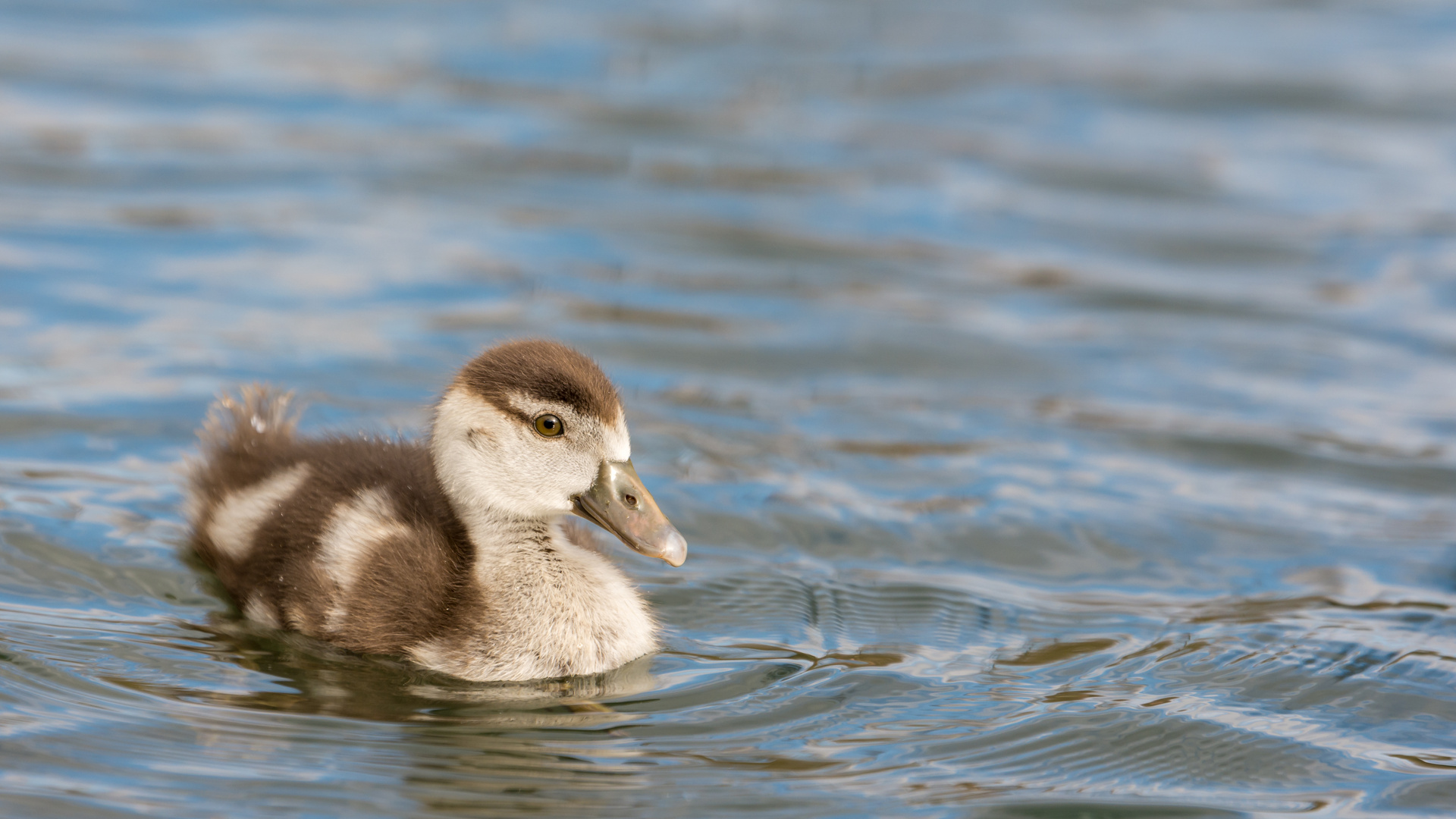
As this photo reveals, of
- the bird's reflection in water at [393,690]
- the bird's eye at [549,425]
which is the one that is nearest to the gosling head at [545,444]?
the bird's eye at [549,425]

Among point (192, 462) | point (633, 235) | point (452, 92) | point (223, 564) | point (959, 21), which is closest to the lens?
point (223, 564)

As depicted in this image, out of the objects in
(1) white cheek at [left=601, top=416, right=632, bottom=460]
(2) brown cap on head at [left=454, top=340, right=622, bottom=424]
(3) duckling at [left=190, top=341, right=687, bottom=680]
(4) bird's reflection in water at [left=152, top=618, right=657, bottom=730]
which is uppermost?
(2) brown cap on head at [left=454, top=340, right=622, bottom=424]

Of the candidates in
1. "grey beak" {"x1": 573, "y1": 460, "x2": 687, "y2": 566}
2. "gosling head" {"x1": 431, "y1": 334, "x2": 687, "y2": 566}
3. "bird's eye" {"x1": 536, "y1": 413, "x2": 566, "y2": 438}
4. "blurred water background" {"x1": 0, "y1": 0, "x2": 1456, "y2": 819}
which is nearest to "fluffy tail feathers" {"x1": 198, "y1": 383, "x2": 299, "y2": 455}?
"blurred water background" {"x1": 0, "y1": 0, "x2": 1456, "y2": 819}

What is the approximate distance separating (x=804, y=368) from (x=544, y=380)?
331 cm

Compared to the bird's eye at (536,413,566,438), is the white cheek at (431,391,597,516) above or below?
below

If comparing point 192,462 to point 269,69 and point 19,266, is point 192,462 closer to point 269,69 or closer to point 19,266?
point 19,266

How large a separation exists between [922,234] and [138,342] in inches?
178

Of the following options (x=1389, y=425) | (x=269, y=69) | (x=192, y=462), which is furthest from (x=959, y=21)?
(x=192, y=462)

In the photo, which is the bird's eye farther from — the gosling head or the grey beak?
the grey beak

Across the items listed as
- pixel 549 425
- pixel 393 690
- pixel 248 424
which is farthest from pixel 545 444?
pixel 248 424

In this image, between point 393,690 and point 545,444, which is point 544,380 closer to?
point 545,444

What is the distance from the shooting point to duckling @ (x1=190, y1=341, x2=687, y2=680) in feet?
16.1

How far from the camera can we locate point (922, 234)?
10.2 metres

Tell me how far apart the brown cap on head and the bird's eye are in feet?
0.18
